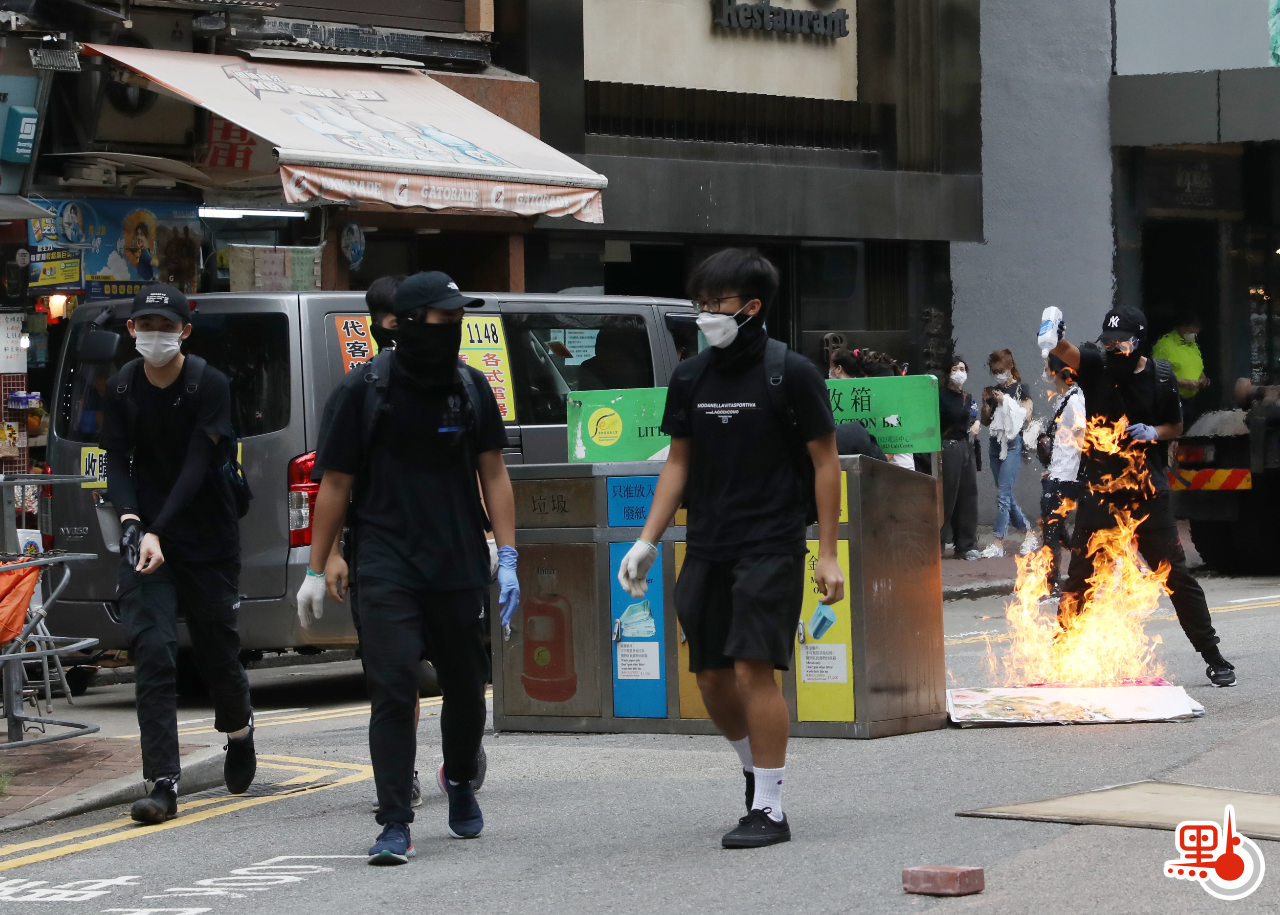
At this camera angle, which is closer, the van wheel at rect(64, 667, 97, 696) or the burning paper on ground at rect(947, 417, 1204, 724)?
the burning paper on ground at rect(947, 417, 1204, 724)

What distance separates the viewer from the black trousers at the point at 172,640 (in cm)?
667

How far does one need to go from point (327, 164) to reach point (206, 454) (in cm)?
664

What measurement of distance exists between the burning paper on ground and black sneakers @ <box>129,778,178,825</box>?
11.3ft

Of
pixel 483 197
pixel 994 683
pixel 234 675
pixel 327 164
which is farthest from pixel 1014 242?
pixel 234 675

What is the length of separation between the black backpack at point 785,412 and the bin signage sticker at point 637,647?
2363 millimetres

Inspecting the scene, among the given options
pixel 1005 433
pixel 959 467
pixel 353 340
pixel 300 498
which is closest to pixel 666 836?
pixel 300 498

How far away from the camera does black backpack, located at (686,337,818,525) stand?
19.3 ft

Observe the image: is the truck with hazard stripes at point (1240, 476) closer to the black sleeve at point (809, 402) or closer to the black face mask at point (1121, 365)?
the black face mask at point (1121, 365)

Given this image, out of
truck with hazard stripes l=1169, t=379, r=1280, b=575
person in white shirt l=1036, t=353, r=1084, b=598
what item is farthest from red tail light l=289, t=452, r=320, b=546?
truck with hazard stripes l=1169, t=379, r=1280, b=575

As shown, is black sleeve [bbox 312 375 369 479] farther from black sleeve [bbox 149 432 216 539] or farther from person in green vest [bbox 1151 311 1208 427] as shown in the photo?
person in green vest [bbox 1151 311 1208 427]

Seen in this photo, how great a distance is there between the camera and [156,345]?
6.74 m

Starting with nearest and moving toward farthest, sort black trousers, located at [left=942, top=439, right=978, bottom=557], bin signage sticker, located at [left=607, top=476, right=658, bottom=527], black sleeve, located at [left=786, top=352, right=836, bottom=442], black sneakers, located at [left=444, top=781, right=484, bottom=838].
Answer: black sleeve, located at [left=786, top=352, right=836, bottom=442] → black sneakers, located at [left=444, top=781, right=484, bottom=838] → bin signage sticker, located at [left=607, top=476, right=658, bottom=527] → black trousers, located at [left=942, top=439, right=978, bottom=557]

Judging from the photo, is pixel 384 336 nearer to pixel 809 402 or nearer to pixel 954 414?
pixel 809 402

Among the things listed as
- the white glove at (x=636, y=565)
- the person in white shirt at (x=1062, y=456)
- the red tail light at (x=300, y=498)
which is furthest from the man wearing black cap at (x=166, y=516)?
the person in white shirt at (x=1062, y=456)
